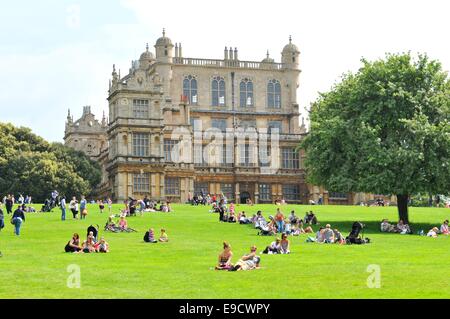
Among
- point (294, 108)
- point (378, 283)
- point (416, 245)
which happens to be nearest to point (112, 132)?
point (294, 108)

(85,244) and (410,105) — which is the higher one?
(410,105)

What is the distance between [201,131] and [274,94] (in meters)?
16.7

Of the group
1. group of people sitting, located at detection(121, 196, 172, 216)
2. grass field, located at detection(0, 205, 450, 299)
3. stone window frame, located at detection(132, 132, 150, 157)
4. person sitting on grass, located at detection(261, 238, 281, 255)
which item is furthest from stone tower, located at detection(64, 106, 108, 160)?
person sitting on grass, located at detection(261, 238, 281, 255)

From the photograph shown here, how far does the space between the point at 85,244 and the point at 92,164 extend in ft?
230

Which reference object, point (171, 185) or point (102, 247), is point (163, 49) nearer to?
point (171, 185)

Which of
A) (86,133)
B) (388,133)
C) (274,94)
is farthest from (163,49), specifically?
(388,133)

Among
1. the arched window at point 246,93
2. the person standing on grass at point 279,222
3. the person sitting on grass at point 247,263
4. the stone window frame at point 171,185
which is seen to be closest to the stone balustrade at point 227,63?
the arched window at point 246,93

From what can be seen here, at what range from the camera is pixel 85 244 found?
4053cm

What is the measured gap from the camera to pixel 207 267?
34594 millimetres

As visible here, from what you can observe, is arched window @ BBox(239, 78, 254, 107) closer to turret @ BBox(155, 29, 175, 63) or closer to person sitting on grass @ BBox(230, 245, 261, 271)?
turret @ BBox(155, 29, 175, 63)

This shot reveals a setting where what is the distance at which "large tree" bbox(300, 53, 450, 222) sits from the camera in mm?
58906

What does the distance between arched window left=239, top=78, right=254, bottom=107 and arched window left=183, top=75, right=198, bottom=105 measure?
6.21 meters
